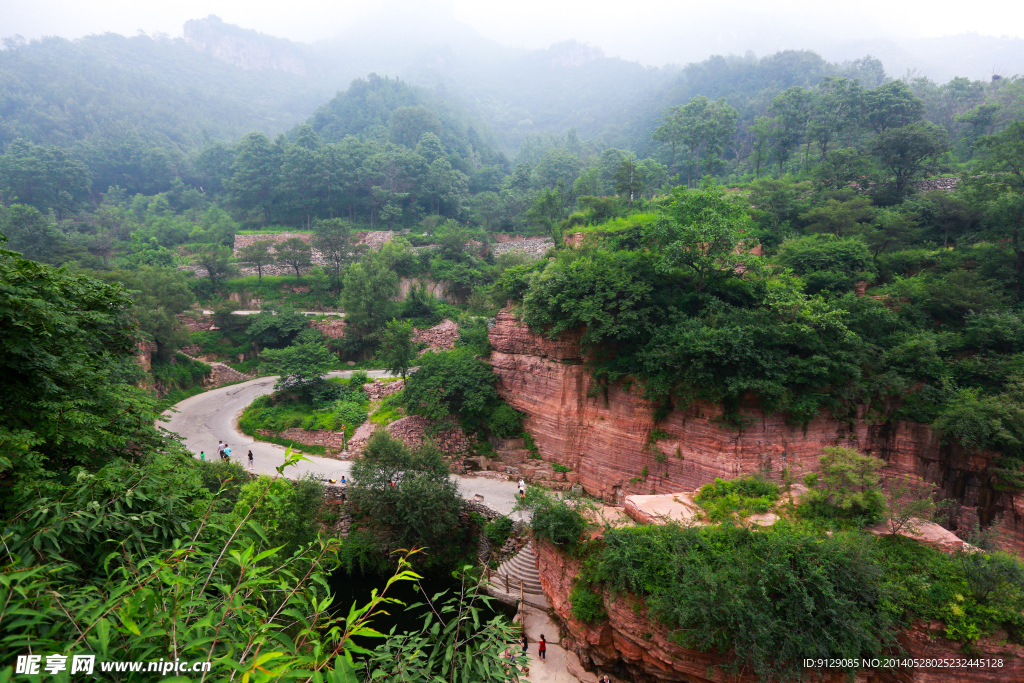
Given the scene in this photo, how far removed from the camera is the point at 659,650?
1053cm

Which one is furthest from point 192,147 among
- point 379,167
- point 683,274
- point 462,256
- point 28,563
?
point 28,563

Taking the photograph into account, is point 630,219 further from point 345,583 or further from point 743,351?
point 345,583

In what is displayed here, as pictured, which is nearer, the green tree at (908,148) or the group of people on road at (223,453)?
the group of people on road at (223,453)

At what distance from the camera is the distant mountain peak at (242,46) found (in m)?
125

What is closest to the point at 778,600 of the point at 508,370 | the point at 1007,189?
the point at 508,370

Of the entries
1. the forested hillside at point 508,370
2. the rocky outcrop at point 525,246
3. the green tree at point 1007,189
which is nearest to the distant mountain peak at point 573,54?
the forested hillside at point 508,370

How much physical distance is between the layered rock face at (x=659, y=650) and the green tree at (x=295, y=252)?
36.0 metres

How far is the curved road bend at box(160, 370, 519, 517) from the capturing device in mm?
19484

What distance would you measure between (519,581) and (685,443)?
27.0ft

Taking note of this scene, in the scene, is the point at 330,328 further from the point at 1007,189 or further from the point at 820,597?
the point at 1007,189

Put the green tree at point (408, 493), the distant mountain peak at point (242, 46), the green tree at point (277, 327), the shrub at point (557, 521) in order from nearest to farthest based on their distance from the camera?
the shrub at point (557, 521), the green tree at point (408, 493), the green tree at point (277, 327), the distant mountain peak at point (242, 46)

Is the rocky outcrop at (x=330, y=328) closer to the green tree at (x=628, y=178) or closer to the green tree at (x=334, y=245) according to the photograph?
the green tree at (x=334, y=245)

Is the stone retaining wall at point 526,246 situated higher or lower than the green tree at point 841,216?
lower

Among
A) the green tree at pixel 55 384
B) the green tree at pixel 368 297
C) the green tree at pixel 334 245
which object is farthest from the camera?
the green tree at pixel 334 245
